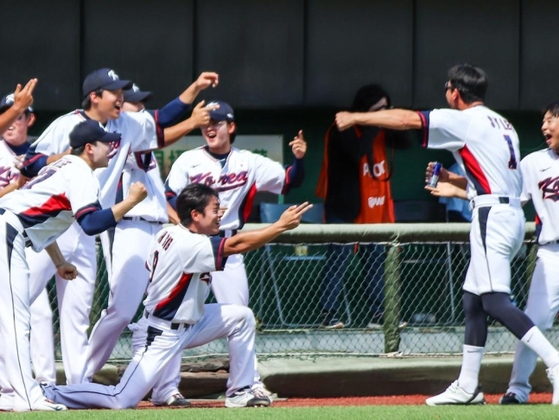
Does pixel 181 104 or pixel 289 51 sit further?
pixel 289 51

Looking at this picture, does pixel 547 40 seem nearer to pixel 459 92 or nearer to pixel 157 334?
pixel 459 92

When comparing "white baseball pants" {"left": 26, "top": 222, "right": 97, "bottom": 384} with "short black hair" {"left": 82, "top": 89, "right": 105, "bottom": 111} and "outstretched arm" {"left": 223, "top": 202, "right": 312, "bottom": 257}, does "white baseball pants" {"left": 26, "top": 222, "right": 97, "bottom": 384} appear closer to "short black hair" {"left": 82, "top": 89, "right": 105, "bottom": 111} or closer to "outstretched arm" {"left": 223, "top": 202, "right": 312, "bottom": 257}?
"short black hair" {"left": 82, "top": 89, "right": 105, "bottom": 111}

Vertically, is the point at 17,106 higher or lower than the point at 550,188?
higher

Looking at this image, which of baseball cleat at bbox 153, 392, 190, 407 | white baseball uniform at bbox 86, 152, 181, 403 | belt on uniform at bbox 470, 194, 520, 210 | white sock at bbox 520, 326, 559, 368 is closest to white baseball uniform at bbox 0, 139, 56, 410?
white baseball uniform at bbox 86, 152, 181, 403

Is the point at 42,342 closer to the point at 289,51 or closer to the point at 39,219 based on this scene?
the point at 39,219

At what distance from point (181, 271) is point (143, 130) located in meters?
0.98

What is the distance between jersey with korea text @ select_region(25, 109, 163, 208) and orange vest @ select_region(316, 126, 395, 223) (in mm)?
2168

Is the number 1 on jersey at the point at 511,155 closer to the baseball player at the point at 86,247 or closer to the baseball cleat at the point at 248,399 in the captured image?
the baseball player at the point at 86,247

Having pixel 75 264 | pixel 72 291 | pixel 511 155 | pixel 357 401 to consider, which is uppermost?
pixel 511 155

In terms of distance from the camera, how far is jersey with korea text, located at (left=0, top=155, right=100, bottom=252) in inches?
224

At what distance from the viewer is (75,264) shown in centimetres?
640

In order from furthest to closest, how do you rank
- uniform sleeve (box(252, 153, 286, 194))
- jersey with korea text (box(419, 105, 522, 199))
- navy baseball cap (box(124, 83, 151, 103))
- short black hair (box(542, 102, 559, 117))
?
uniform sleeve (box(252, 153, 286, 194)), navy baseball cap (box(124, 83, 151, 103)), short black hair (box(542, 102, 559, 117)), jersey with korea text (box(419, 105, 522, 199))

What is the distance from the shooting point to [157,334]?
607cm

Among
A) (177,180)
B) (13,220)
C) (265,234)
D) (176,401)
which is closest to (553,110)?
(265,234)
